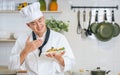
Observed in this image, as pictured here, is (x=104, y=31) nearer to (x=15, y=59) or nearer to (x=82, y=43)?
(x=82, y=43)

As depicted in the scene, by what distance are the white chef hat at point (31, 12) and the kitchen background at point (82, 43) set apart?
5.10ft

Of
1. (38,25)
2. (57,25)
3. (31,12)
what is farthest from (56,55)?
(57,25)

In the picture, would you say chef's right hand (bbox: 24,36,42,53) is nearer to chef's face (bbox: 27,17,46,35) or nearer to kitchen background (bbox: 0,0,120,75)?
chef's face (bbox: 27,17,46,35)

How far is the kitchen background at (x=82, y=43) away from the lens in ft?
11.8

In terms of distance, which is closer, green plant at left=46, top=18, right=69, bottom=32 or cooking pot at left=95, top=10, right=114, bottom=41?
green plant at left=46, top=18, right=69, bottom=32

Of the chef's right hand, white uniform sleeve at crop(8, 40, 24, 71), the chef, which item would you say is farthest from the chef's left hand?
white uniform sleeve at crop(8, 40, 24, 71)

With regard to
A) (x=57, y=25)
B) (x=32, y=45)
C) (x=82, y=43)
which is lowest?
(x=82, y=43)

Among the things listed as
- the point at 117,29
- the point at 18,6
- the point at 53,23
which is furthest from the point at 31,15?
the point at 117,29

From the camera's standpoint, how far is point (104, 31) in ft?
11.7

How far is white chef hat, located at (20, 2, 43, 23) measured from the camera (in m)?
1.99

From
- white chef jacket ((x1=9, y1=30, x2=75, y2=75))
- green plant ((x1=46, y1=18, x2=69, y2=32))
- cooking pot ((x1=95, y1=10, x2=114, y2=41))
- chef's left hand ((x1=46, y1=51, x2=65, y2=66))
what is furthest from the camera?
cooking pot ((x1=95, y1=10, x2=114, y2=41))

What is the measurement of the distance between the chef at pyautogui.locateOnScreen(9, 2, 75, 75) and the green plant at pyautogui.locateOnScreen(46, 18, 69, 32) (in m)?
1.22

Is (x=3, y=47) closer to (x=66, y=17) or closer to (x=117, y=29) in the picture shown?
(x=66, y=17)

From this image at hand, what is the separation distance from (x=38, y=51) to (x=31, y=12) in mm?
313
